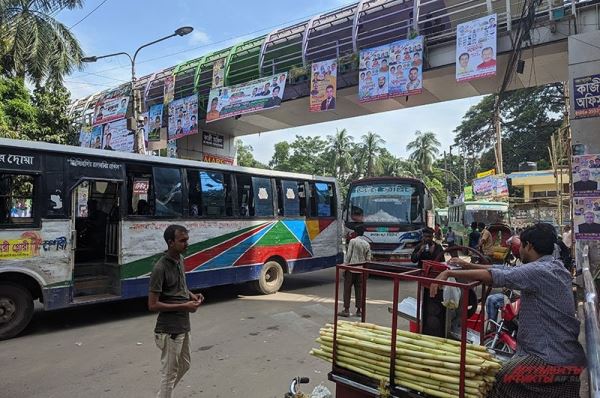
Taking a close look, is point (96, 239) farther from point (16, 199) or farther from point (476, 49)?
point (476, 49)

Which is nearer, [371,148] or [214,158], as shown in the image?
[214,158]

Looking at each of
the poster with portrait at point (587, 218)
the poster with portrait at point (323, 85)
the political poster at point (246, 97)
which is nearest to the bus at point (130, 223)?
the poster with portrait at point (323, 85)

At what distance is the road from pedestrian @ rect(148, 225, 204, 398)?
3.11 feet

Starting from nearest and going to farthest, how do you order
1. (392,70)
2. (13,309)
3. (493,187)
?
(13,309)
(392,70)
(493,187)

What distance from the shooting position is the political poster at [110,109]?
19.4m

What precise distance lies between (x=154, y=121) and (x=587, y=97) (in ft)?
50.6

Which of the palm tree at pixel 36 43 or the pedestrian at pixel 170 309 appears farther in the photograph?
the palm tree at pixel 36 43

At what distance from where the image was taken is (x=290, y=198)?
34.7 feet

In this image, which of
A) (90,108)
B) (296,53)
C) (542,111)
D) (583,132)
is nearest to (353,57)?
(296,53)

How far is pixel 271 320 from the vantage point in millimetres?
7465

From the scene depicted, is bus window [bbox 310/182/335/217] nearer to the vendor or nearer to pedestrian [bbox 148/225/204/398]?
pedestrian [bbox 148/225/204/398]

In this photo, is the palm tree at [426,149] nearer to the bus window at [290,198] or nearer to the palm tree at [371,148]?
the palm tree at [371,148]

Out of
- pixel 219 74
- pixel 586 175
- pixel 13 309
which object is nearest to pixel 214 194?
pixel 13 309

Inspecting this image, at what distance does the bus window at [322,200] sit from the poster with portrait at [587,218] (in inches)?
215
